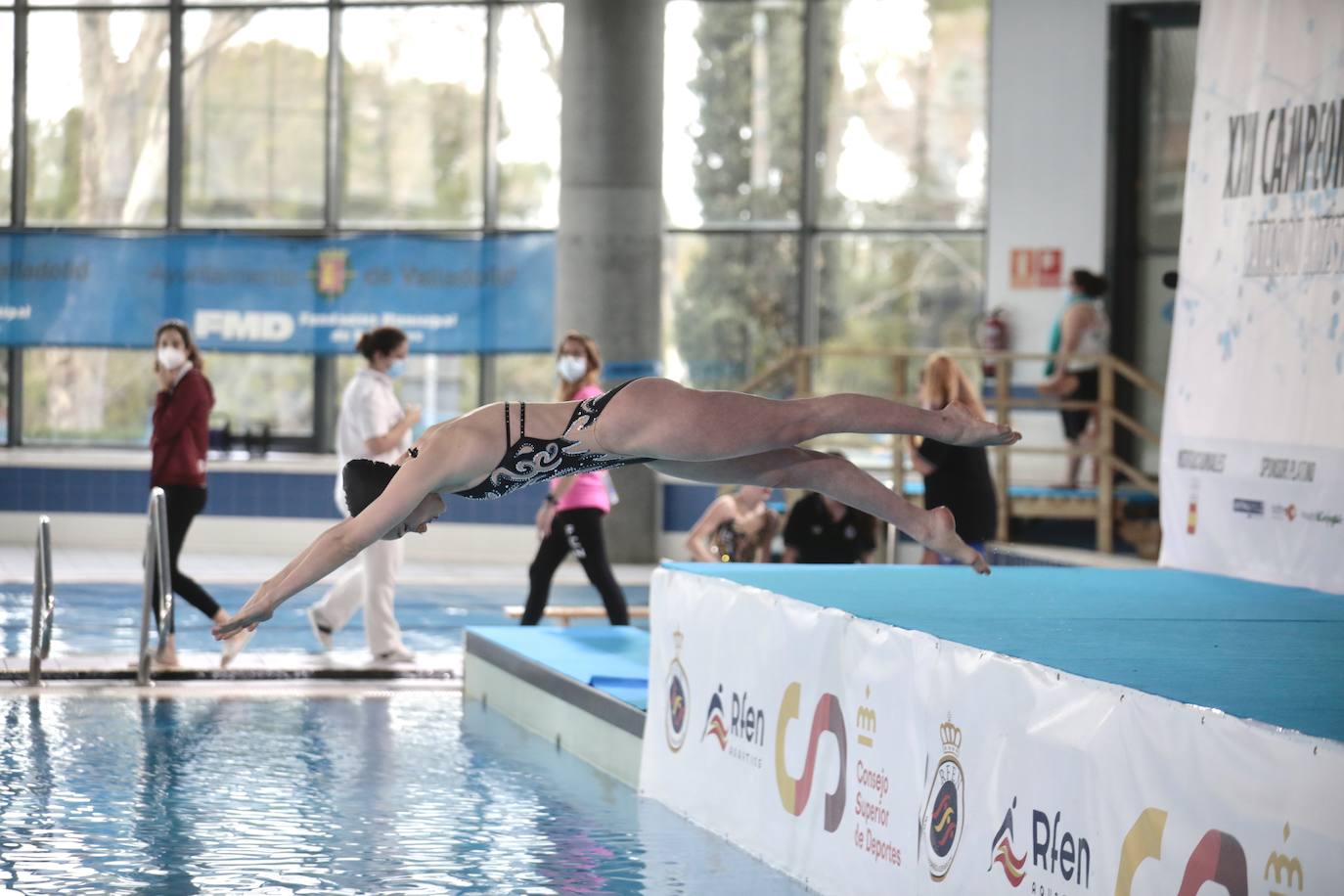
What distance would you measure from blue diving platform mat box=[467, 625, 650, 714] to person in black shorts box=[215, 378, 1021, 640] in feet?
6.40

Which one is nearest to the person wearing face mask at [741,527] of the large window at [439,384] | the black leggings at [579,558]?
the black leggings at [579,558]

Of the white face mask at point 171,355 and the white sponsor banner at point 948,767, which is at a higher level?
the white face mask at point 171,355

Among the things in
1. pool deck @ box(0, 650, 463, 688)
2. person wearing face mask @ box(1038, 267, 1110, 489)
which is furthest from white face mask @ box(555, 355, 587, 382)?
person wearing face mask @ box(1038, 267, 1110, 489)

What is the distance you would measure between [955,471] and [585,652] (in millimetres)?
1888

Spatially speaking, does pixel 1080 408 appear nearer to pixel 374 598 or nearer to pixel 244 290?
pixel 374 598

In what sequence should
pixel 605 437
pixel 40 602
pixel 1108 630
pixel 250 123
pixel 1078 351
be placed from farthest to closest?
pixel 250 123 → pixel 1078 351 → pixel 40 602 → pixel 1108 630 → pixel 605 437

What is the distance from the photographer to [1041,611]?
19.2ft

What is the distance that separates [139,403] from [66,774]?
9.94 meters

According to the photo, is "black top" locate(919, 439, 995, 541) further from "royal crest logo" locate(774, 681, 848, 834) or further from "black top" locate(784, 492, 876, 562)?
"royal crest logo" locate(774, 681, 848, 834)

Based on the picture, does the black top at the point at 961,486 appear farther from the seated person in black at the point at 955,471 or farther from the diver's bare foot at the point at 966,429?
the diver's bare foot at the point at 966,429

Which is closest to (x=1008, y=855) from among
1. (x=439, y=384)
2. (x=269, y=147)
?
(x=439, y=384)

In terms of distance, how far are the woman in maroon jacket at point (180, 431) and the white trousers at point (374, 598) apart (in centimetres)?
76

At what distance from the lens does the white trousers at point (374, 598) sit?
872 centimetres

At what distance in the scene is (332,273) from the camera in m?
15.7
